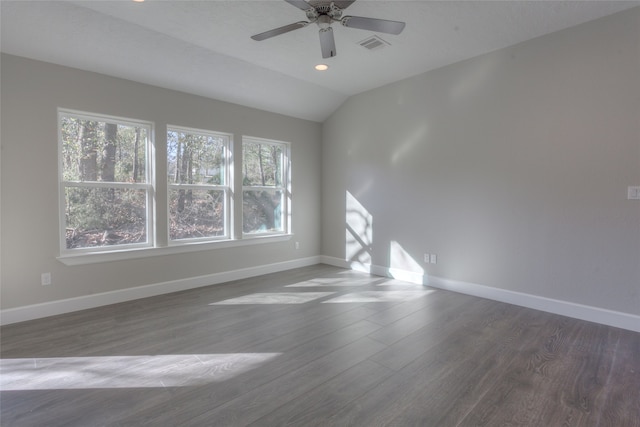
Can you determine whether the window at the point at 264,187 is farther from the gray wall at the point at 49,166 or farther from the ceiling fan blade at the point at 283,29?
the ceiling fan blade at the point at 283,29

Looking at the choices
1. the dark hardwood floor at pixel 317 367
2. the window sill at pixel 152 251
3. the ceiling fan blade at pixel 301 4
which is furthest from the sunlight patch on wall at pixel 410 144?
the ceiling fan blade at pixel 301 4

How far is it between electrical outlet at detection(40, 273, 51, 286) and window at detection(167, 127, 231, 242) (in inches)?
49.6

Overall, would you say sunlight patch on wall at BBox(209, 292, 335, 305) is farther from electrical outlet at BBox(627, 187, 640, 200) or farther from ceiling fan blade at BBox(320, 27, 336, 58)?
electrical outlet at BBox(627, 187, 640, 200)

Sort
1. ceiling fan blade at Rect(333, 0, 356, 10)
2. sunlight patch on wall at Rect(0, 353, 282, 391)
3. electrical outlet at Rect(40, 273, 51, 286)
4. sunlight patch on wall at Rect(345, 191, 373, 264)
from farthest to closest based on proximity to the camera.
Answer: sunlight patch on wall at Rect(345, 191, 373, 264) < electrical outlet at Rect(40, 273, 51, 286) < ceiling fan blade at Rect(333, 0, 356, 10) < sunlight patch on wall at Rect(0, 353, 282, 391)

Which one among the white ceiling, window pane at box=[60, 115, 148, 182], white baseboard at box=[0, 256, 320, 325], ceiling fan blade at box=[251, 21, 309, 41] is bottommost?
white baseboard at box=[0, 256, 320, 325]

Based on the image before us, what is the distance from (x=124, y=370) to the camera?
224 cm

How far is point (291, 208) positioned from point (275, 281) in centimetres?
135

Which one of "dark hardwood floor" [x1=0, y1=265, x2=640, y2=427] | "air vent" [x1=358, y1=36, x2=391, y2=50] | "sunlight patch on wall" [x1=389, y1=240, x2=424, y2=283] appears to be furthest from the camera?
"sunlight patch on wall" [x1=389, y1=240, x2=424, y2=283]

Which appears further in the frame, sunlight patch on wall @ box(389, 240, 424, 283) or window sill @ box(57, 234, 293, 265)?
sunlight patch on wall @ box(389, 240, 424, 283)

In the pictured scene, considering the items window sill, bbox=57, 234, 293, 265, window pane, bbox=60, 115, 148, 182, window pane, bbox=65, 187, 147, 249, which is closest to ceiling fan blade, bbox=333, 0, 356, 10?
window pane, bbox=60, 115, 148, 182

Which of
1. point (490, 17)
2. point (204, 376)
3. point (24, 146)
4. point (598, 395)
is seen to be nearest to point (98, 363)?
point (204, 376)

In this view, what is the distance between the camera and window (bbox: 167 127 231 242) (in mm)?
4133

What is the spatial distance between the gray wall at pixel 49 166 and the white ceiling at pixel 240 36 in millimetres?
174

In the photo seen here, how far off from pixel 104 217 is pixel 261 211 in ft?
6.99
